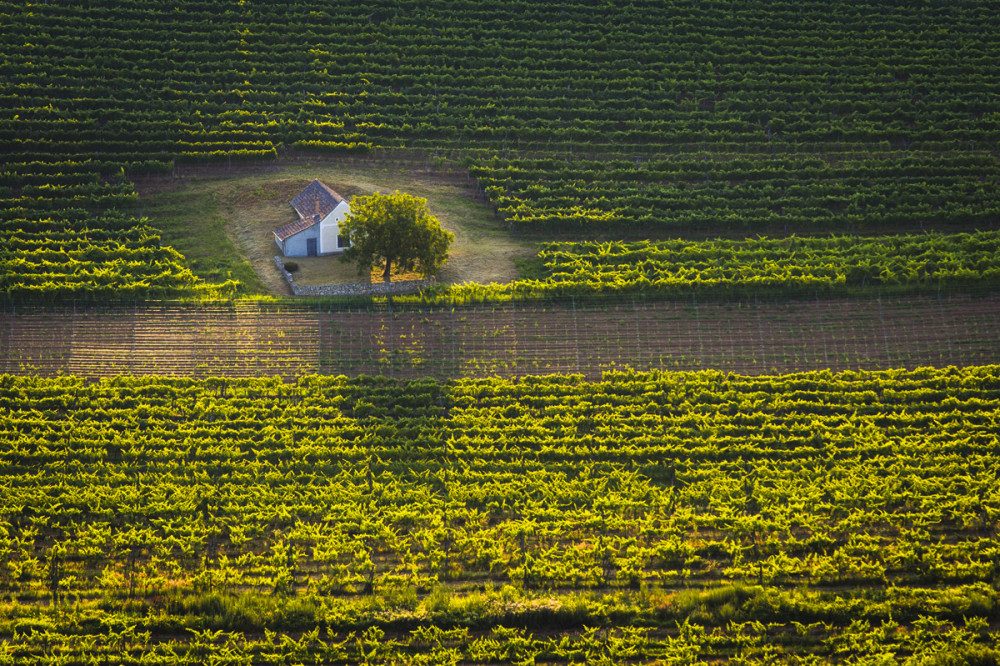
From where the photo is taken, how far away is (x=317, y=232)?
47.6 m

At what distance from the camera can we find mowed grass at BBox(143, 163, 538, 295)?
153 ft

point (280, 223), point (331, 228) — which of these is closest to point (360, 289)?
point (331, 228)

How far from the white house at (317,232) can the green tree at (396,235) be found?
2.26m

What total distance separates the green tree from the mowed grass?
1.76 meters

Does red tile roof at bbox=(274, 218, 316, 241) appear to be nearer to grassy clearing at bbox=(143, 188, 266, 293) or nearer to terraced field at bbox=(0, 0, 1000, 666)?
grassy clearing at bbox=(143, 188, 266, 293)

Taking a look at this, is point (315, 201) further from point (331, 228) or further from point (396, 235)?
point (396, 235)

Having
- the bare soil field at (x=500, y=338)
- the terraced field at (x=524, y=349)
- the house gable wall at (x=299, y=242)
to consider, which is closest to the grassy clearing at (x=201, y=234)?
the terraced field at (x=524, y=349)

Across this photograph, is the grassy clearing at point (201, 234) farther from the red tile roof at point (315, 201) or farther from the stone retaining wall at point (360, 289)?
the red tile roof at point (315, 201)

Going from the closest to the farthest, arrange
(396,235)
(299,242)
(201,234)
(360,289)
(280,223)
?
(396,235) < (360,289) < (299,242) < (201,234) < (280,223)

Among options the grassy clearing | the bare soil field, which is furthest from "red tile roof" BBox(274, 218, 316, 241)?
the bare soil field

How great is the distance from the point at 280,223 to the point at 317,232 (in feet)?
9.92

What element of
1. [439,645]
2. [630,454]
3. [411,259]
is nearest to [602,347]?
[630,454]

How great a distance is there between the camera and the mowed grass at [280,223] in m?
46.7

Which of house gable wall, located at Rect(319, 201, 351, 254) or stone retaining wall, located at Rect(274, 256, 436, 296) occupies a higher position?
house gable wall, located at Rect(319, 201, 351, 254)
